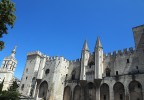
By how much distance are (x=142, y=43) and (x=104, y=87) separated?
10808 mm

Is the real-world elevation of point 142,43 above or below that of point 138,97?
above

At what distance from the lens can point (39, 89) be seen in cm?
3672

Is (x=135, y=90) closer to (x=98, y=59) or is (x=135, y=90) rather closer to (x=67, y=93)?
(x=98, y=59)

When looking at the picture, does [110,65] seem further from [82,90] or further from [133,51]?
[82,90]

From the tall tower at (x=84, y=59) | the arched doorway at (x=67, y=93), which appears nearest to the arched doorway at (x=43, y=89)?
the arched doorway at (x=67, y=93)

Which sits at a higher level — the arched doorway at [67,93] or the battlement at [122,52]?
the battlement at [122,52]

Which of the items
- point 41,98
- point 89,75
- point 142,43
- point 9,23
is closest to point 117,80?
point 89,75

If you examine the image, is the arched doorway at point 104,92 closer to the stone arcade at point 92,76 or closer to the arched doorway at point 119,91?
the stone arcade at point 92,76

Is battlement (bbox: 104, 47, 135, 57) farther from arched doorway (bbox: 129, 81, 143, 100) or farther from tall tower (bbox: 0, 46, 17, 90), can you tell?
tall tower (bbox: 0, 46, 17, 90)

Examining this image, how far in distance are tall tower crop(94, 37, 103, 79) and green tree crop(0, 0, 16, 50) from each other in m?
21.6

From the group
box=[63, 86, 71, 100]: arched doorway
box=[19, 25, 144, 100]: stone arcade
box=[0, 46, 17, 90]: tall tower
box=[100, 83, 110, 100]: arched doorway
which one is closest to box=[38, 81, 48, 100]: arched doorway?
box=[19, 25, 144, 100]: stone arcade

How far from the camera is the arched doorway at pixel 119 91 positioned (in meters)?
28.8

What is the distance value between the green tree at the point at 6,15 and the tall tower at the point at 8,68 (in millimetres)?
55224

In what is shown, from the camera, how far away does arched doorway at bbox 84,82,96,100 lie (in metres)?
31.4
